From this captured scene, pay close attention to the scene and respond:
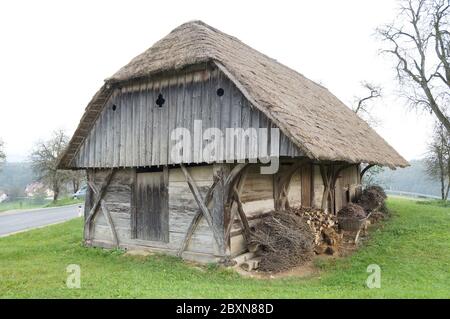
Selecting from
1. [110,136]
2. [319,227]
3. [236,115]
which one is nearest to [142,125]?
[110,136]

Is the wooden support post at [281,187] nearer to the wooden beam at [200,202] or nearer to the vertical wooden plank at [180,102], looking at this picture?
the wooden beam at [200,202]

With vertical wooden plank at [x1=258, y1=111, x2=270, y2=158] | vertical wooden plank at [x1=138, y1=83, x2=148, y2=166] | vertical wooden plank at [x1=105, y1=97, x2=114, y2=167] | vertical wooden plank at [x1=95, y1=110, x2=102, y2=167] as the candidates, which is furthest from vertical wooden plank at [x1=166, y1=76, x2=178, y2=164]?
vertical wooden plank at [x1=95, y1=110, x2=102, y2=167]

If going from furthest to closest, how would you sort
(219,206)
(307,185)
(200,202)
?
(307,185), (200,202), (219,206)

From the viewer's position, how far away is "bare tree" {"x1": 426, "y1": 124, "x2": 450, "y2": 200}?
25.6m

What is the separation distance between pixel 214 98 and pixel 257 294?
165 inches

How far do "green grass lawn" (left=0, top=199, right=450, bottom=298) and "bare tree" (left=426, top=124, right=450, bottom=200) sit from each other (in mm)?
16984

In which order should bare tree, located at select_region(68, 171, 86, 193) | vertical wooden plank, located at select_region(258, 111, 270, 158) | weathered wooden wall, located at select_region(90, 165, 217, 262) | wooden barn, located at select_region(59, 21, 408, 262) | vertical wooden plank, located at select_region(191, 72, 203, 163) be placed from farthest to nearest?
bare tree, located at select_region(68, 171, 86, 193)
weathered wooden wall, located at select_region(90, 165, 217, 262)
vertical wooden plank, located at select_region(191, 72, 203, 163)
wooden barn, located at select_region(59, 21, 408, 262)
vertical wooden plank, located at select_region(258, 111, 270, 158)

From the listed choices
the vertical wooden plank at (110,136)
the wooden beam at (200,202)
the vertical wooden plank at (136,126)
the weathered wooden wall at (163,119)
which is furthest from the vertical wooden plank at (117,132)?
the wooden beam at (200,202)

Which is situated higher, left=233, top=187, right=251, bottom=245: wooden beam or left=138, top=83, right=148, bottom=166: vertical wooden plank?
left=138, top=83, right=148, bottom=166: vertical wooden plank

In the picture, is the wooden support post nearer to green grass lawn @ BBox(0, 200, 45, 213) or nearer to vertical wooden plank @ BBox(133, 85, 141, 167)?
vertical wooden plank @ BBox(133, 85, 141, 167)

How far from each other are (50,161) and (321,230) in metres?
31.0

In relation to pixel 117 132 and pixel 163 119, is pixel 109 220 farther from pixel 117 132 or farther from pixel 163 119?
pixel 163 119

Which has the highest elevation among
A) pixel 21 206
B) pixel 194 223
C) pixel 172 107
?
pixel 172 107

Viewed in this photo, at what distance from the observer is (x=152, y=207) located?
29.7ft
